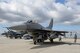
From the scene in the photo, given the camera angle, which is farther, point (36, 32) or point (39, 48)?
point (36, 32)

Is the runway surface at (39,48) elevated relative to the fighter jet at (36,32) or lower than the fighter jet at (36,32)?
lower

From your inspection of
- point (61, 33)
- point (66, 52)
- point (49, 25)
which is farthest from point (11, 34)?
point (66, 52)

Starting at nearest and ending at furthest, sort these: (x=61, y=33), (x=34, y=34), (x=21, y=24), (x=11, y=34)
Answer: (x=21, y=24)
(x=34, y=34)
(x=61, y=33)
(x=11, y=34)

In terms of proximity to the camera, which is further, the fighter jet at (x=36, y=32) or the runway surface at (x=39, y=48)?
the fighter jet at (x=36, y=32)

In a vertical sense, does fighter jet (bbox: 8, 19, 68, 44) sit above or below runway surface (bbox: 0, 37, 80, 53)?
above

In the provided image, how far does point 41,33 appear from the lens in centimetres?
2444

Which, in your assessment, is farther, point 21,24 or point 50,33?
point 50,33

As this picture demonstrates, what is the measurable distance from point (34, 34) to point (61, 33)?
551 cm

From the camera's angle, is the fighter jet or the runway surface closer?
the runway surface

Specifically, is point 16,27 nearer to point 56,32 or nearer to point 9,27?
point 9,27

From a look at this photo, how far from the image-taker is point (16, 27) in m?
19.3

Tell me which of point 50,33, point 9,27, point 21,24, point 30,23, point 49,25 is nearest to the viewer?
point 9,27

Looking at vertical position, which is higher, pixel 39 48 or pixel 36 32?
pixel 36 32

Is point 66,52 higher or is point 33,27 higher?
point 33,27
